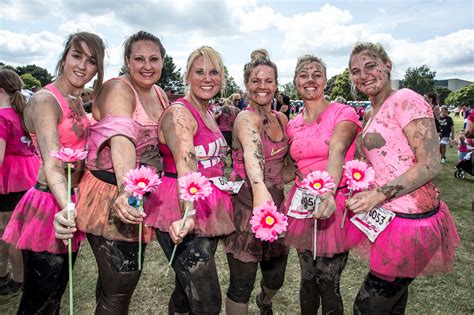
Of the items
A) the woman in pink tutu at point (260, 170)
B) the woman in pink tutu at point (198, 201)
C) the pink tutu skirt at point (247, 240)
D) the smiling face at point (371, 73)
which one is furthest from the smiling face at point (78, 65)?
the smiling face at point (371, 73)

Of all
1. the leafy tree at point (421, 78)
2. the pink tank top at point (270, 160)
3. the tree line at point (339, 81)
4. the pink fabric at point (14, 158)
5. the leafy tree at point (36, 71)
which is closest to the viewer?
the pink tank top at point (270, 160)

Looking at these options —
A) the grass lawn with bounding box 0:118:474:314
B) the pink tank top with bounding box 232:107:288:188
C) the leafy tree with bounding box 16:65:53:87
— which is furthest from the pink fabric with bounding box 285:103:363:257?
the leafy tree with bounding box 16:65:53:87

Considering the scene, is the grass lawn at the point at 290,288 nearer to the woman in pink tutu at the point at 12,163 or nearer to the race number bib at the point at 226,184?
the woman in pink tutu at the point at 12,163

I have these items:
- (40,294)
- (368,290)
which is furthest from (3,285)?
(368,290)

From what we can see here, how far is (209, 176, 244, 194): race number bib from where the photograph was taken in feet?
7.63

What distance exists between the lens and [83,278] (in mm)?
4000

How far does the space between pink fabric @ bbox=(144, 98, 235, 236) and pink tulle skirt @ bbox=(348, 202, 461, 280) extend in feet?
3.08

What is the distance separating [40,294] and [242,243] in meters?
1.32

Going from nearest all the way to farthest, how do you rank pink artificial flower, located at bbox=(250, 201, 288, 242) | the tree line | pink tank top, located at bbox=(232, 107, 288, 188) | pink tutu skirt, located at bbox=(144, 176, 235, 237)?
pink artificial flower, located at bbox=(250, 201, 288, 242)
pink tutu skirt, located at bbox=(144, 176, 235, 237)
pink tank top, located at bbox=(232, 107, 288, 188)
the tree line

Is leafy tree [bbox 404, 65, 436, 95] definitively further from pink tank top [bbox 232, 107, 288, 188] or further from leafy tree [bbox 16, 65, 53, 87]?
pink tank top [bbox 232, 107, 288, 188]

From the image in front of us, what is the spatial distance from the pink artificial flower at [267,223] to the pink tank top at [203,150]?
1.59ft

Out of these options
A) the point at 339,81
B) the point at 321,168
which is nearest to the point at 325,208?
the point at 321,168

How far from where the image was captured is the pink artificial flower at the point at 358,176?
1.98 meters

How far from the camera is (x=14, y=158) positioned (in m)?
3.58
